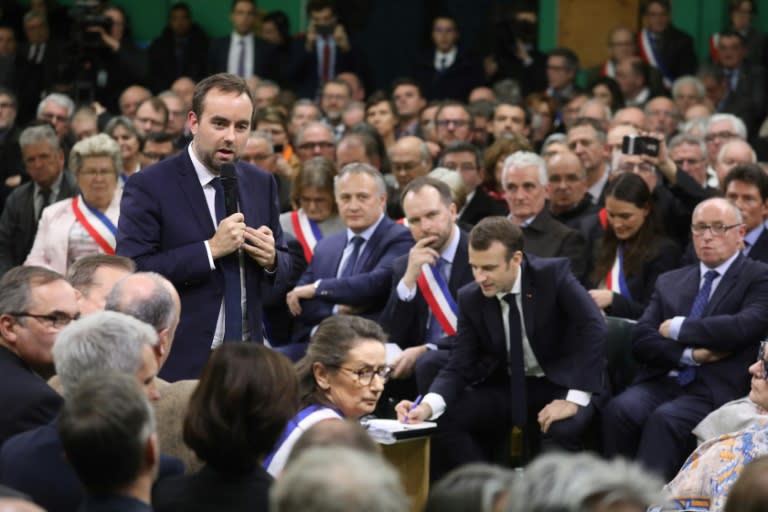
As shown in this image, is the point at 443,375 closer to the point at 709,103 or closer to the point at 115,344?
the point at 115,344

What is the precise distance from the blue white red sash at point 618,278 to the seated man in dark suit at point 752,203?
599 millimetres

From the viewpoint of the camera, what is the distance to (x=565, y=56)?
11.2 m

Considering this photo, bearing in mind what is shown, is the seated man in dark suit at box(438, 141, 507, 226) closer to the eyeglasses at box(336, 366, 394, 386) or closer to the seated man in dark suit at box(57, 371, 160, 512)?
the eyeglasses at box(336, 366, 394, 386)

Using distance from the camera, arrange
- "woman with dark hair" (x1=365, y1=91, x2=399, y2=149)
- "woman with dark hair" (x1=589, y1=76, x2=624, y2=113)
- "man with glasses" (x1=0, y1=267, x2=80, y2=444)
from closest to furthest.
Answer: "man with glasses" (x1=0, y1=267, x2=80, y2=444) < "woman with dark hair" (x1=365, y1=91, x2=399, y2=149) < "woman with dark hair" (x1=589, y1=76, x2=624, y2=113)

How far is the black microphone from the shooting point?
439cm

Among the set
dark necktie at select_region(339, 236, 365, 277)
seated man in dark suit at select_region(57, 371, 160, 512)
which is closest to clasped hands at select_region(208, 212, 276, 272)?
seated man in dark suit at select_region(57, 371, 160, 512)

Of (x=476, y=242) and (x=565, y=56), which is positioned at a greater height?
(x=565, y=56)

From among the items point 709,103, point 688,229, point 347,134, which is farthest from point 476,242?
point 709,103

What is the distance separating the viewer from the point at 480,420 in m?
6.31

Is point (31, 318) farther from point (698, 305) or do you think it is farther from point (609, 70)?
point (609, 70)

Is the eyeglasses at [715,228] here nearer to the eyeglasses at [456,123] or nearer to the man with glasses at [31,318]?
the man with glasses at [31,318]

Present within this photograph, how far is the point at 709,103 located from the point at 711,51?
52.2 inches

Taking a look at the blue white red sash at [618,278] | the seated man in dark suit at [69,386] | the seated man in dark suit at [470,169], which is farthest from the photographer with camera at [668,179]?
the seated man in dark suit at [69,386]

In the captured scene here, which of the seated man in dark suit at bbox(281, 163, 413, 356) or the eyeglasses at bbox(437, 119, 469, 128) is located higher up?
the eyeglasses at bbox(437, 119, 469, 128)
